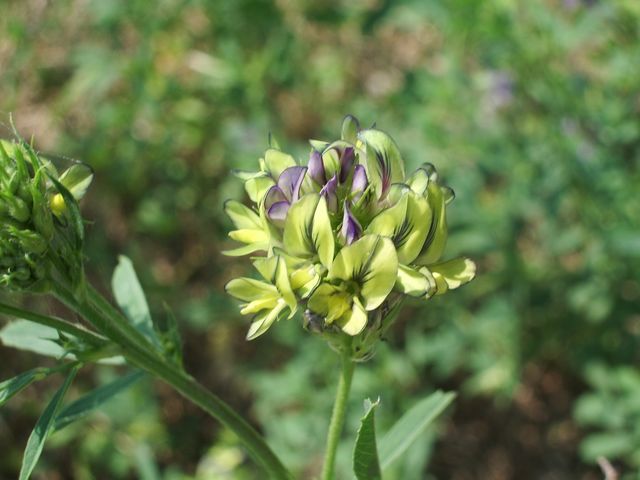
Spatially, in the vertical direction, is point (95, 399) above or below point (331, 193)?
below

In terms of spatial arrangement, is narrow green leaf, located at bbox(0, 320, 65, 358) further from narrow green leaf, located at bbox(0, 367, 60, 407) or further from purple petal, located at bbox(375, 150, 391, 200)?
purple petal, located at bbox(375, 150, 391, 200)

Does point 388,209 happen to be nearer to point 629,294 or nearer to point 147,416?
point 629,294

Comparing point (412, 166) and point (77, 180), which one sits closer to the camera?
point (77, 180)

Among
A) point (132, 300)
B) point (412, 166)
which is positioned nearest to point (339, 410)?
point (132, 300)

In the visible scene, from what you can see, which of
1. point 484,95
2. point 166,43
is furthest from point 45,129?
point 484,95

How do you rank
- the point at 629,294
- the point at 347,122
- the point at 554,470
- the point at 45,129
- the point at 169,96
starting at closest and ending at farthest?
the point at 347,122, the point at 629,294, the point at 554,470, the point at 169,96, the point at 45,129

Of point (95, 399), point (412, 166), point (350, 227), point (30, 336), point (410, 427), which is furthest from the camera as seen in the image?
point (412, 166)

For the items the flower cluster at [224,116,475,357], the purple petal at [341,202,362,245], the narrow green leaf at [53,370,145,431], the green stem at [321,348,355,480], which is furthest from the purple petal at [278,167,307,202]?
the narrow green leaf at [53,370,145,431]

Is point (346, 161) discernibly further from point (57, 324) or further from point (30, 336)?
point (30, 336)

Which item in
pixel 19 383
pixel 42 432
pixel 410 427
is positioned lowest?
pixel 410 427
